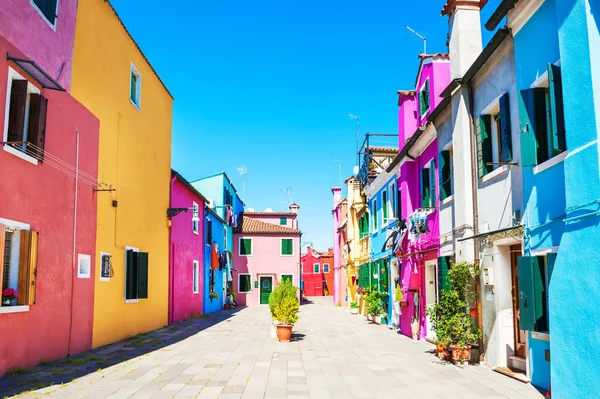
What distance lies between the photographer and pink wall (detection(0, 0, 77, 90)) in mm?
8438

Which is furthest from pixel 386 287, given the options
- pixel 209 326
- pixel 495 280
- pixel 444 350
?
pixel 495 280

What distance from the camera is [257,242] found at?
38.1 m

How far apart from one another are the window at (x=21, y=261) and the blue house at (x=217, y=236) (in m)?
16.9

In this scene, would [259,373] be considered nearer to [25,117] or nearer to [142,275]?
[25,117]

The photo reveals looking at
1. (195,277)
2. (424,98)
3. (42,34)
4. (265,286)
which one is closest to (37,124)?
(42,34)

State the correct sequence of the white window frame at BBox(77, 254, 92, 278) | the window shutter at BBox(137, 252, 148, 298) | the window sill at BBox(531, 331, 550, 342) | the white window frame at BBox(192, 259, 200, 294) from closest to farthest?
the window sill at BBox(531, 331, 550, 342)
the white window frame at BBox(77, 254, 92, 278)
the window shutter at BBox(137, 252, 148, 298)
the white window frame at BBox(192, 259, 200, 294)

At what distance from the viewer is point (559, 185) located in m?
6.92

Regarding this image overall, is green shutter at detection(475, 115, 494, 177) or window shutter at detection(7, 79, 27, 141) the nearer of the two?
window shutter at detection(7, 79, 27, 141)

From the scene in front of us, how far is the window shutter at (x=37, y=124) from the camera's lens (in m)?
9.09

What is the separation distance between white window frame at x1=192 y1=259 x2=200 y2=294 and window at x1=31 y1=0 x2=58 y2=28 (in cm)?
1468

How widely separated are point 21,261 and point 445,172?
353 inches

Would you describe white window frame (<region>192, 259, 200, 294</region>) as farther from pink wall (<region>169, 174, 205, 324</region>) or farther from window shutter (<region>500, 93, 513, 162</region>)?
window shutter (<region>500, 93, 513, 162</region>)

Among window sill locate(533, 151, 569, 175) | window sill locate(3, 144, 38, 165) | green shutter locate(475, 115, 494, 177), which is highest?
green shutter locate(475, 115, 494, 177)

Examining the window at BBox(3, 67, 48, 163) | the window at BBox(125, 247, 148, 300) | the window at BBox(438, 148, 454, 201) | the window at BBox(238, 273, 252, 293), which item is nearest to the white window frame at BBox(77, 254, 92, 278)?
the window at BBox(125, 247, 148, 300)
